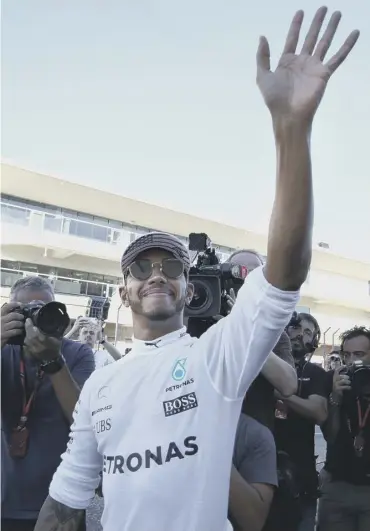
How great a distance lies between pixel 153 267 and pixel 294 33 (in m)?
0.69

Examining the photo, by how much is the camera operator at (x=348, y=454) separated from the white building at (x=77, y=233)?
48.9 ft

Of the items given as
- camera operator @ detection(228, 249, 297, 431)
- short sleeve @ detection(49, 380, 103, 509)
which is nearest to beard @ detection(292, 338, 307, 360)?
camera operator @ detection(228, 249, 297, 431)

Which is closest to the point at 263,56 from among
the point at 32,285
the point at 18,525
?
the point at 32,285

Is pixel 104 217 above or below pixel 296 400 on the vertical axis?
above

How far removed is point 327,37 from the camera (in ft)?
3.76

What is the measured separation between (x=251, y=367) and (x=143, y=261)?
49cm

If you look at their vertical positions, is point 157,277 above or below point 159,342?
above

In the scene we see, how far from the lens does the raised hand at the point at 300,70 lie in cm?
110

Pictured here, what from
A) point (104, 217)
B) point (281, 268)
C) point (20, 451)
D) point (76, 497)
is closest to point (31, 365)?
point (20, 451)

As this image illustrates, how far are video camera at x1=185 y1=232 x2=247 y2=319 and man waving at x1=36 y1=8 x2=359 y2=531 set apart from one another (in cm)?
39

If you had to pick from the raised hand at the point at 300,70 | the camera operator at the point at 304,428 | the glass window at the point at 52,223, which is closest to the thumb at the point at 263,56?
the raised hand at the point at 300,70

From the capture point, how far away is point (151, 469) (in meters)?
1.21

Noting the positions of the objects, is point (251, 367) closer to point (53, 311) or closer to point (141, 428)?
point (141, 428)

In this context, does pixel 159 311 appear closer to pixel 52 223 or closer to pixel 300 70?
pixel 300 70
